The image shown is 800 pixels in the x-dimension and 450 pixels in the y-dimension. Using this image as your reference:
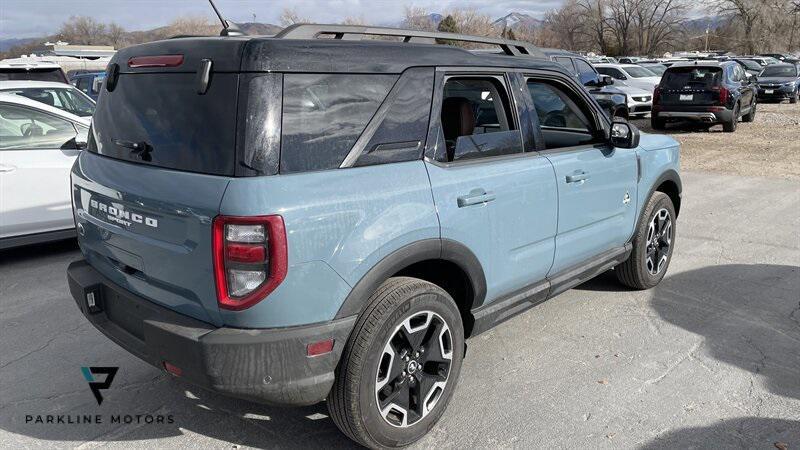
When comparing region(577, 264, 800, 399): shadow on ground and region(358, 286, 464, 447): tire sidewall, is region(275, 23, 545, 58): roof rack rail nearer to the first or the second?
region(358, 286, 464, 447): tire sidewall

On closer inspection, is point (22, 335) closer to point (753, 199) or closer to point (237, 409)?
point (237, 409)

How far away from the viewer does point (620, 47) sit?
280ft

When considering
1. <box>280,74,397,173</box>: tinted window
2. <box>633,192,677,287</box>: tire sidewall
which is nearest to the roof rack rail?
<box>280,74,397,173</box>: tinted window

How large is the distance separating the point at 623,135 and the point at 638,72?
19850mm

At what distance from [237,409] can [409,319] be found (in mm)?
1198

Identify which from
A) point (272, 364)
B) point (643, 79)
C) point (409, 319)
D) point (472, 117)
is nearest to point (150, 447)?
point (272, 364)

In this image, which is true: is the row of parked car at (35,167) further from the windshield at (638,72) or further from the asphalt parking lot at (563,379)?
the windshield at (638,72)

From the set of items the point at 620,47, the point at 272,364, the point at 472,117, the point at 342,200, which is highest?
the point at 620,47

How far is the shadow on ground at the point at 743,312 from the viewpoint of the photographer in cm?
383

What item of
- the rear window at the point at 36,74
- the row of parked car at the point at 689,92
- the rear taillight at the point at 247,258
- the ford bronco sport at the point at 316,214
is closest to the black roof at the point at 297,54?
the ford bronco sport at the point at 316,214

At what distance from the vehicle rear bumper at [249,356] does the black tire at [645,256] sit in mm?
2936

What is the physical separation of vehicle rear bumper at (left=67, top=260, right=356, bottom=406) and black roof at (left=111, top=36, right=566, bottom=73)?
1.06m

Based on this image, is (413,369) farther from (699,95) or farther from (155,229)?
(699,95)

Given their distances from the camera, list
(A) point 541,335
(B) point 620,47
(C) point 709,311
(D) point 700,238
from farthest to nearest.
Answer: (B) point 620,47 < (D) point 700,238 < (C) point 709,311 < (A) point 541,335
